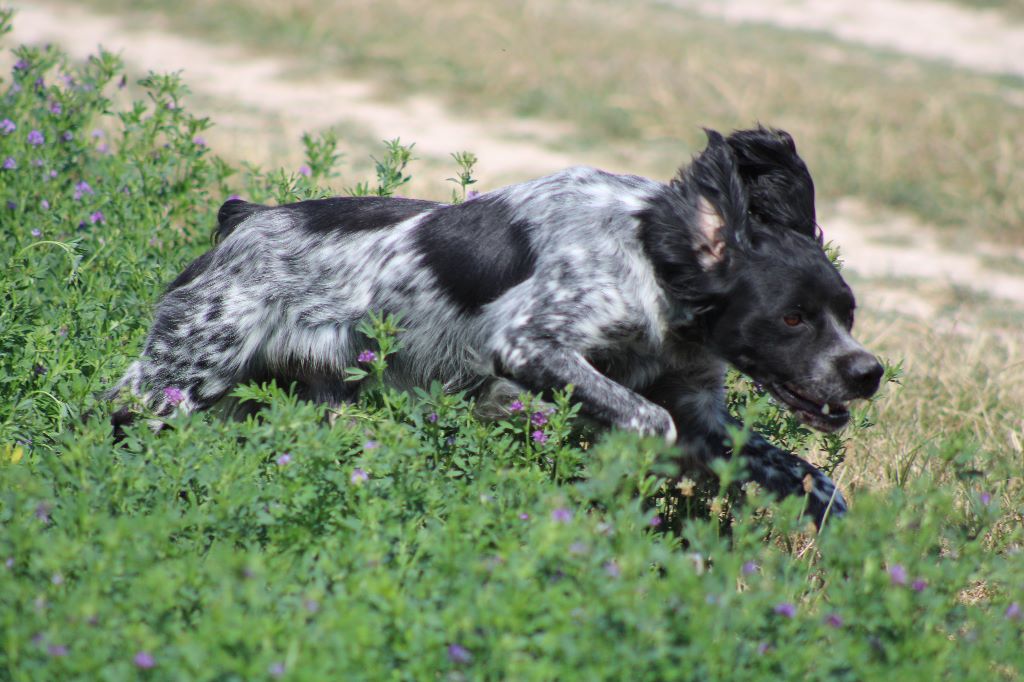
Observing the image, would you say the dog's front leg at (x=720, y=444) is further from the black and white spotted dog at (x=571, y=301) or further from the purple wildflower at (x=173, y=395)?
the purple wildflower at (x=173, y=395)

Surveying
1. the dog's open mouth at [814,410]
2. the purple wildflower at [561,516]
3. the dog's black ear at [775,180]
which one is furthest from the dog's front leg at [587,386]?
the purple wildflower at [561,516]

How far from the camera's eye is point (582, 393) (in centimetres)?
372

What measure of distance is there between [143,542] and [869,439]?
2944 millimetres

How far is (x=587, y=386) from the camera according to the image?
3.72 metres

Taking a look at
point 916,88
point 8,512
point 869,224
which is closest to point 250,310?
point 8,512

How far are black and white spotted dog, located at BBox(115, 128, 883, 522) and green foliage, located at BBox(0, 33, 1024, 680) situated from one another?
259mm

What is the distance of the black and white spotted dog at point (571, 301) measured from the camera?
149 inches

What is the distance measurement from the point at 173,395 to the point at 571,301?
1.36 m

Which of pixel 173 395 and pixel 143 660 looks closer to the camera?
pixel 143 660

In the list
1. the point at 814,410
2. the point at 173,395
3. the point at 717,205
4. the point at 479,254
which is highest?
the point at 717,205

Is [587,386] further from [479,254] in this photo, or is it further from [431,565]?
[431,565]

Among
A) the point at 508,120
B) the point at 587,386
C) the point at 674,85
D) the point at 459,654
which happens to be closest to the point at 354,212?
the point at 587,386

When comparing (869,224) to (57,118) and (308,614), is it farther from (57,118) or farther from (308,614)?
(308,614)

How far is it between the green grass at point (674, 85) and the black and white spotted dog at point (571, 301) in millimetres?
5784
